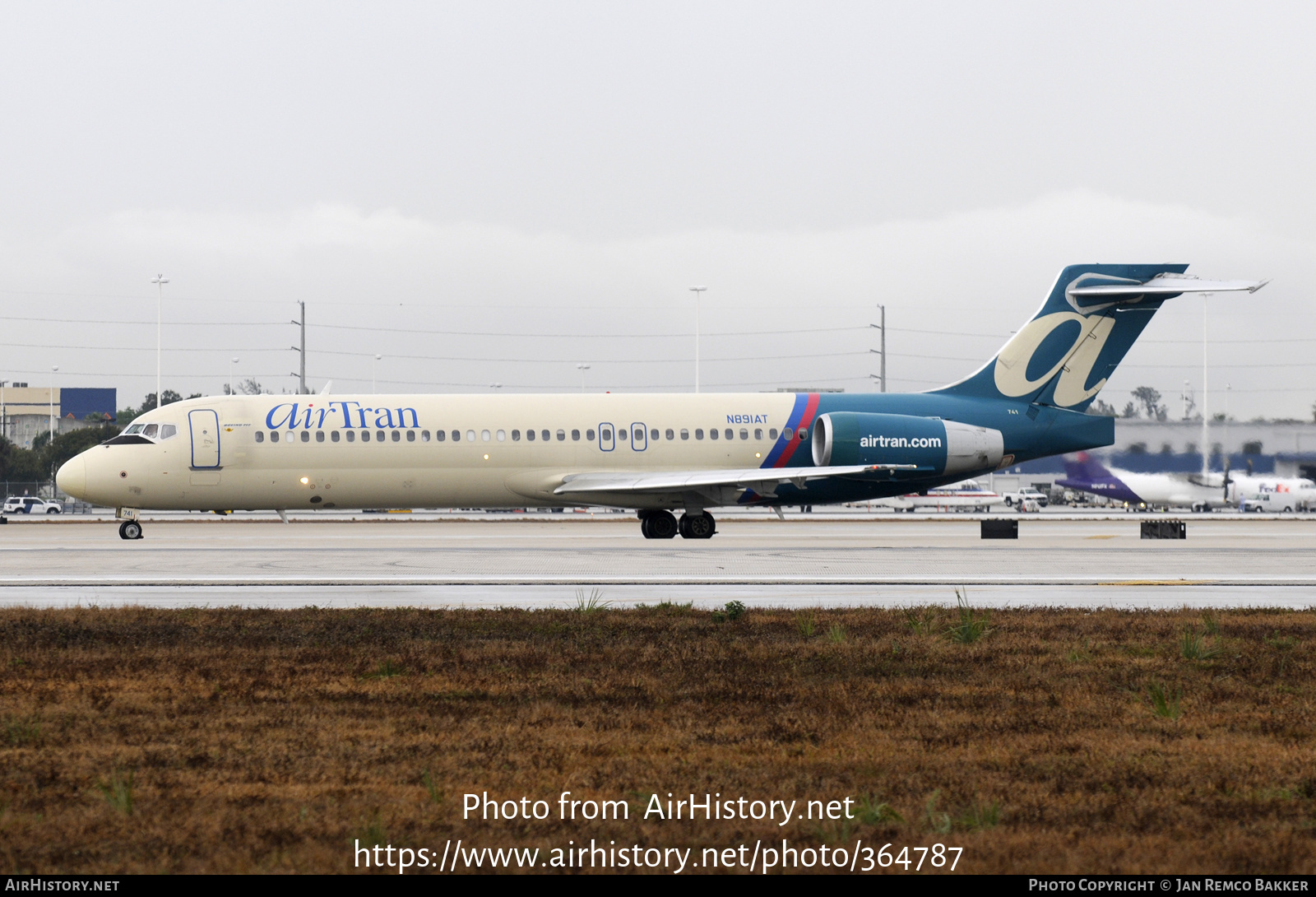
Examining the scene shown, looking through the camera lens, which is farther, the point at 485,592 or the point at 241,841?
the point at 485,592

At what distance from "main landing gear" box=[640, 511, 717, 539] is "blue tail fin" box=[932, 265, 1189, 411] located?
29.5ft

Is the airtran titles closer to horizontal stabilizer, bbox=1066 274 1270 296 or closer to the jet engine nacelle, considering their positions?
the jet engine nacelle

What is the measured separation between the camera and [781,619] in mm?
15031

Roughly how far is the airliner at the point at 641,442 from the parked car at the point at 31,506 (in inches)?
1868

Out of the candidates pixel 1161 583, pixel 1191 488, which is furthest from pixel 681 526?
pixel 1191 488

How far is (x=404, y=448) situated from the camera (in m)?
35.0

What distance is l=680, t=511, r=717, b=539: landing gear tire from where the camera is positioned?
3497 centimetres

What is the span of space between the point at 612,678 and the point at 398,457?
2486 centimetres

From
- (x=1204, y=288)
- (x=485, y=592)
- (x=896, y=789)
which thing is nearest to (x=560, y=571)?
(x=485, y=592)

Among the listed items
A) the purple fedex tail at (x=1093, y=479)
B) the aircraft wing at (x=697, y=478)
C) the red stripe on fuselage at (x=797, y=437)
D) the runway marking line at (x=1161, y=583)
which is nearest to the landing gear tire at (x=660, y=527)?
the aircraft wing at (x=697, y=478)

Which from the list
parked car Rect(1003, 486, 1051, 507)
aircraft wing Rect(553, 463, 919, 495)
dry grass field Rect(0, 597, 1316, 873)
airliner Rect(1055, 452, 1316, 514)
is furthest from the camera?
parked car Rect(1003, 486, 1051, 507)

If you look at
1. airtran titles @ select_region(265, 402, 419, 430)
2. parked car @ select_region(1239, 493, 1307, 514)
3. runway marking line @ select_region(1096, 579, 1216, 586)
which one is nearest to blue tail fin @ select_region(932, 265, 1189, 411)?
airtran titles @ select_region(265, 402, 419, 430)

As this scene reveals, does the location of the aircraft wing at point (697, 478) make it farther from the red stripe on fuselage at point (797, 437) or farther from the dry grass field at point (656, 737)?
the dry grass field at point (656, 737)
